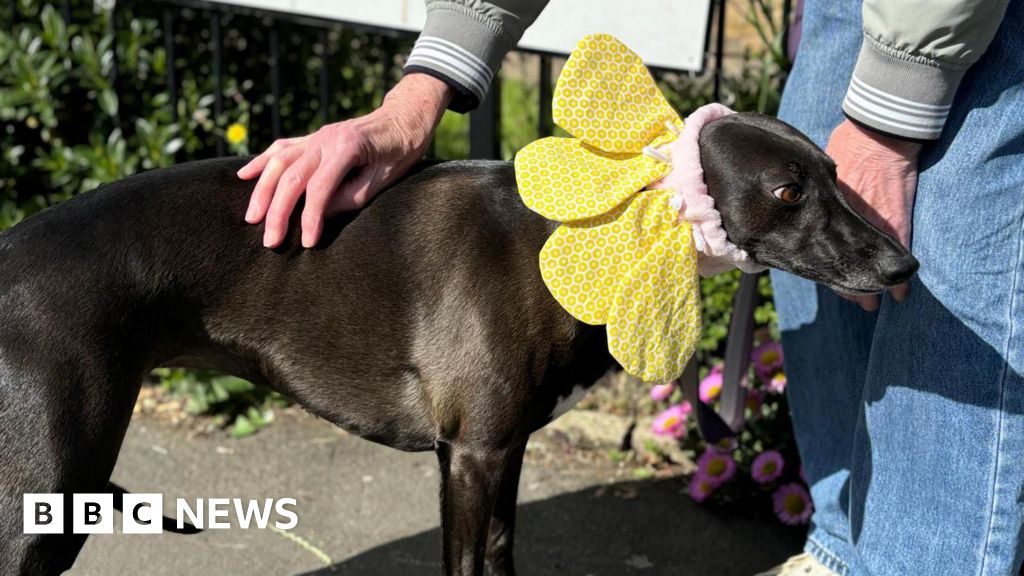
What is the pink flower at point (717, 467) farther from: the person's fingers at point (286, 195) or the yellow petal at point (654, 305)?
the person's fingers at point (286, 195)

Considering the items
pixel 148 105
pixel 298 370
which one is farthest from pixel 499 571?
pixel 148 105

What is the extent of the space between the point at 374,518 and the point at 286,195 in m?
1.62

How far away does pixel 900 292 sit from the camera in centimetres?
245

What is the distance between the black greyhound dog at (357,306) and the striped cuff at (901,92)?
0.50ft

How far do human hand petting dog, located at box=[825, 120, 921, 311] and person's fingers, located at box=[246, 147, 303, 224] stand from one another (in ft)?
3.76

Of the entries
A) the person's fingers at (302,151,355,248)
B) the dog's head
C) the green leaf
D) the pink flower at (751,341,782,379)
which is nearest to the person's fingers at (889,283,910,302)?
the dog's head

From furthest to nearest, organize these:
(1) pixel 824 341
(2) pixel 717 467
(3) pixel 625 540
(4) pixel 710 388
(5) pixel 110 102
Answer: (5) pixel 110 102
(4) pixel 710 388
(2) pixel 717 467
(3) pixel 625 540
(1) pixel 824 341

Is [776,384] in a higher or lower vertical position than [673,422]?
higher

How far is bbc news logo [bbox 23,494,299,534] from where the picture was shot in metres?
2.15

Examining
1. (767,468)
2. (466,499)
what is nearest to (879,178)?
(466,499)

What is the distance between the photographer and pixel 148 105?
4625mm

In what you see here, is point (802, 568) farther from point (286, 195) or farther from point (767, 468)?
point (286, 195)

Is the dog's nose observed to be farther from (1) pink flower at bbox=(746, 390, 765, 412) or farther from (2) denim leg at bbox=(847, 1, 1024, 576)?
(1) pink flower at bbox=(746, 390, 765, 412)

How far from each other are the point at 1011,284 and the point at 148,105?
3.48 meters
